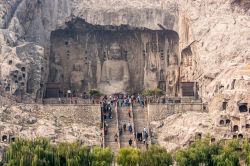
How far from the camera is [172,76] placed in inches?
2958

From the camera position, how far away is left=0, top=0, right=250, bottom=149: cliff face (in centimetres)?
6172

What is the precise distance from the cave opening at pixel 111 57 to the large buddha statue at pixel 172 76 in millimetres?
112

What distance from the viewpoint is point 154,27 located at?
244ft

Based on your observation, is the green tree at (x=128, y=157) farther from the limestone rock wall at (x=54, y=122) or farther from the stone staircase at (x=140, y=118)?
the stone staircase at (x=140, y=118)

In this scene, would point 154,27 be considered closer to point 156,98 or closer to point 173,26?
point 173,26

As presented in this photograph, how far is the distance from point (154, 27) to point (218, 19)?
27.9 ft

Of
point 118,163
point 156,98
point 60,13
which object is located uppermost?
point 60,13

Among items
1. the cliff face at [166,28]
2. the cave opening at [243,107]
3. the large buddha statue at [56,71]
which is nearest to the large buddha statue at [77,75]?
the large buddha statue at [56,71]

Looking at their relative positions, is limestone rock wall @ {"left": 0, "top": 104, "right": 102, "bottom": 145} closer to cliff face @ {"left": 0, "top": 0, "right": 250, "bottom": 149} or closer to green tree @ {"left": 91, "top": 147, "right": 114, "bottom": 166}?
cliff face @ {"left": 0, "top": 0, "right": 250, "bottom": 149}

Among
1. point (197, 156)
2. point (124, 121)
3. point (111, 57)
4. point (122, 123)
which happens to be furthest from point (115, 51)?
point (197, 156)

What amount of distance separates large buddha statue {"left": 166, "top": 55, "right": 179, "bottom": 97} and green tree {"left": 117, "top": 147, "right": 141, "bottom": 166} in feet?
86.8

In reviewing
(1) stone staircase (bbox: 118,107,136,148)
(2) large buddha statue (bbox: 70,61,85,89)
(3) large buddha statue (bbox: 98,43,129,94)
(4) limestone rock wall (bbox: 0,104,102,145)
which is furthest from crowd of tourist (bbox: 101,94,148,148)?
(3) large buddha statue (bbox: 98,43,129,94)

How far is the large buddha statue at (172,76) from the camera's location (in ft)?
244

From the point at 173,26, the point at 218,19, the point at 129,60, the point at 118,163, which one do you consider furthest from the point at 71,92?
the point at 118,163
